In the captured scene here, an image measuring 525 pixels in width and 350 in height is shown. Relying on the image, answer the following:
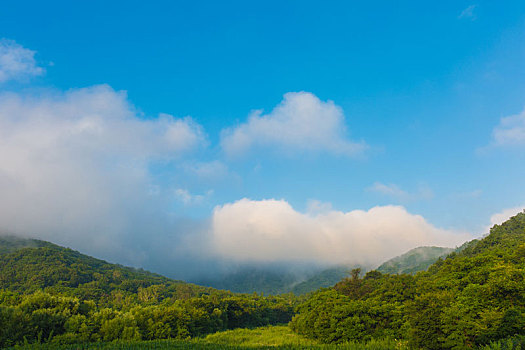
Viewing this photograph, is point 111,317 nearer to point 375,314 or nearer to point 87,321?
point 87,321

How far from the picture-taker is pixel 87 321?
2450 inches

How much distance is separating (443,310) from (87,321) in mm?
64239

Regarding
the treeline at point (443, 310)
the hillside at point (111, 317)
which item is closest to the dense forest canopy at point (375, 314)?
the treeline at point (443, 310)

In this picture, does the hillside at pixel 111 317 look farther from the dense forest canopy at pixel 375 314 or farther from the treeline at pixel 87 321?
the dense forest canopy at pixel 375 314

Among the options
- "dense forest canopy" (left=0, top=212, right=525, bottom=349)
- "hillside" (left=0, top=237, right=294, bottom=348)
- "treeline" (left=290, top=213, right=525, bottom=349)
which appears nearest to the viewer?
"treeline" (left=290, top=213, right=525, bottom=349)

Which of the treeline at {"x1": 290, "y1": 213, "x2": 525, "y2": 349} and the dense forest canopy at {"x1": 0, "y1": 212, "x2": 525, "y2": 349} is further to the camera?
the dense forest canopy at {"x1": 0, "y1": 212, "x2": 525, "y2": 349}

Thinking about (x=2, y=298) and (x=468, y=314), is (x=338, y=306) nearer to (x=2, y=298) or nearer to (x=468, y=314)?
(x=468, y=314)

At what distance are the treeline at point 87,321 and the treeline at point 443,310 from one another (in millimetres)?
34367

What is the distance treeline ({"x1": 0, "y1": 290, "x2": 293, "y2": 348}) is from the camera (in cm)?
5038

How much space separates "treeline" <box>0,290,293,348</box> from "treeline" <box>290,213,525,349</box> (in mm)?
34367

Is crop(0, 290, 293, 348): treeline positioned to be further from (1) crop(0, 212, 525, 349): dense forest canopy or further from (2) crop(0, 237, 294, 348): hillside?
(1) crop(0, 212, 525, 349): dense forest canopy

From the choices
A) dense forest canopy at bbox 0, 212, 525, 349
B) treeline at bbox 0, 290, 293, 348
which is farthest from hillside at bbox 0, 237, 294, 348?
dense forest canopy at bbox 0, 212, 525, 349

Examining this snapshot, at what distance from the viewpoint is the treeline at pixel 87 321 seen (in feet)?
165

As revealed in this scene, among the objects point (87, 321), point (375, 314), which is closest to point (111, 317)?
point (87, 321)
